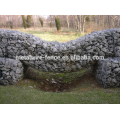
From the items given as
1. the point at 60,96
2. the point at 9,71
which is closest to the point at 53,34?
the point at 9,71

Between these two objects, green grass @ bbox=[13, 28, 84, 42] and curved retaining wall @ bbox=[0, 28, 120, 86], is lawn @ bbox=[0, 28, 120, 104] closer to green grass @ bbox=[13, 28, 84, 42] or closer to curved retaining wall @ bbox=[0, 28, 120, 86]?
curved retaining wall @ bbox=[0, 28, 120, 86]

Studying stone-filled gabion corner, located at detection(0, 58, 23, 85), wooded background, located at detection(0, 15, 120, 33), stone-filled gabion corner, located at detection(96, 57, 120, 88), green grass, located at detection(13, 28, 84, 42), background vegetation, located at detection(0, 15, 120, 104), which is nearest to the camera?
stone-filled gabion corner, located at detection(96, 57, 120, 88)

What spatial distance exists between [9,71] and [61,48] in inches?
119

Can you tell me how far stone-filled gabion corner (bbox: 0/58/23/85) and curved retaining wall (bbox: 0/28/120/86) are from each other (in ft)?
1.21

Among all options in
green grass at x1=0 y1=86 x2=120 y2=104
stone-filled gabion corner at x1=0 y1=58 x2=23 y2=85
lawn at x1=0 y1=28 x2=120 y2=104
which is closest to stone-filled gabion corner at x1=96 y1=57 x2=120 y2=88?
lawn at x1=0 y1=28 x2=120 y2=104

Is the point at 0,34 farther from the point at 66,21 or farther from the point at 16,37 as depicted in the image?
the point at 66,21

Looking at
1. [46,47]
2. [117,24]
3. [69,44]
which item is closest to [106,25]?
[117,24]

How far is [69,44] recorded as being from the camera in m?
5.74

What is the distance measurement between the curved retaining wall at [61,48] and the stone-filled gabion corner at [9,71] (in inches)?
14.5

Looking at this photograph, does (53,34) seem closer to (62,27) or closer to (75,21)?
(62,27)

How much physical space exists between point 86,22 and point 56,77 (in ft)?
21.4

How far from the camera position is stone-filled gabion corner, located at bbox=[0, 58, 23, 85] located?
5.71 metres

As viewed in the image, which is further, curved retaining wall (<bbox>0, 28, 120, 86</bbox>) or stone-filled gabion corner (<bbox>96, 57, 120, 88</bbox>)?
curved retaining wall (<bbox>0, 28, 120, 86</bbox>)

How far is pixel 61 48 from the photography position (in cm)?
565
